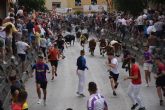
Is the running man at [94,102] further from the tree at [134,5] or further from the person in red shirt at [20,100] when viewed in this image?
the tree at [134,5]

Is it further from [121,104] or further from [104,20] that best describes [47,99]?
[104,20]

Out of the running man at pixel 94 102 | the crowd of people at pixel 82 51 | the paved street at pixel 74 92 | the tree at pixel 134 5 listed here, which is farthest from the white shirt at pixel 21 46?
the tree at pixel 134 5

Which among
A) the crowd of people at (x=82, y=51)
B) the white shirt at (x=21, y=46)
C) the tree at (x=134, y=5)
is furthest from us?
the tree at (x=134, y=5)

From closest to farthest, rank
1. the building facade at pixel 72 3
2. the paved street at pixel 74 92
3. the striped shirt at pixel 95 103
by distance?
the striped shirt at pixel 95 103
the paved street at pixel 74 92
the building facade at pixel 72 3

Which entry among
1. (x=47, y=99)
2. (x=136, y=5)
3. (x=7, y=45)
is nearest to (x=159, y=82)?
(x=47, y=99)

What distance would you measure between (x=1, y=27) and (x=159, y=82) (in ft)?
26.8

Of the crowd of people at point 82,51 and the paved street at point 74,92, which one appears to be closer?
the crowd of people at point 82,51

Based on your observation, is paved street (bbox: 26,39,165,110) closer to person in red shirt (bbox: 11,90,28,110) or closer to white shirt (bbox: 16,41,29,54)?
white shirt (bbox: 16,41,29,54)

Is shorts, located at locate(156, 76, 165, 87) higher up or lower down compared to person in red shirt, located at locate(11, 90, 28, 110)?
lower down

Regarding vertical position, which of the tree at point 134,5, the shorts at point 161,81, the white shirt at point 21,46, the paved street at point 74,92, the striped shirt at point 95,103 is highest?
the tree at point 134,5

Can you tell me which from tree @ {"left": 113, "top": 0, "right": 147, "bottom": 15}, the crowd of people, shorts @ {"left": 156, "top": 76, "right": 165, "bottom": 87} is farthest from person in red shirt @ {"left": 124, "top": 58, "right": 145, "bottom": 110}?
tree @ {"left": 113, "top": 0, "right": 147, "bottom": 15}

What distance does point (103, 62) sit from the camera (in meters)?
37.6

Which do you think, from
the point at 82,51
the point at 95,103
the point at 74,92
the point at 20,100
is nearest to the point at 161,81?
the point at 82,51

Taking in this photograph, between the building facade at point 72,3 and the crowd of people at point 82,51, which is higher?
the building facade at point 72,3
